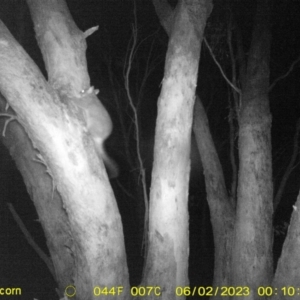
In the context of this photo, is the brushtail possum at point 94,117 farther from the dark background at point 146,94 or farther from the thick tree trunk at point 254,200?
the dark background at point 146,94

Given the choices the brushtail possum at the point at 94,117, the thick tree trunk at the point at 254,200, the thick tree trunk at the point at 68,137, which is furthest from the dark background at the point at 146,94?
the brushtail possum at the point at 94,117

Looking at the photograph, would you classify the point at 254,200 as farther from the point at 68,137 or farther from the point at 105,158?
the point at 68,137

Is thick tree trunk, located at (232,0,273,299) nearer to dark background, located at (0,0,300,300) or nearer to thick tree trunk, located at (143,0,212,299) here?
thick tree trunk, located at (143,0,212,299)

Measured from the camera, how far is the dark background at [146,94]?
5.79 meters

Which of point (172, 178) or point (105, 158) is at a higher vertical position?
point (105, 158)

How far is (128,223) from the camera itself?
52.9 feet

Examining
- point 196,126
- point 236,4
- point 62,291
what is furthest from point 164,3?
point 62,291

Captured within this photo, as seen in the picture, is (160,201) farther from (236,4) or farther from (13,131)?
(236,4)

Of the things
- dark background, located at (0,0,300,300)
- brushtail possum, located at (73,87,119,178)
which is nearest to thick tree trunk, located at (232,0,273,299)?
brushtail possum, located at (73,87,119,178)

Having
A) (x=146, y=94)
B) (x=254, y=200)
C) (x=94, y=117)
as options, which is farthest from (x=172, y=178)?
(x=146, y=94)

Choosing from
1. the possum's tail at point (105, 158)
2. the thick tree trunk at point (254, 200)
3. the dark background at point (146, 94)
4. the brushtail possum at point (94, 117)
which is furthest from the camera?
the dark background at point (146, 94)

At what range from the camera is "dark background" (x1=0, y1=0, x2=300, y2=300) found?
5793 mm

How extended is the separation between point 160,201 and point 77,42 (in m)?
1.26

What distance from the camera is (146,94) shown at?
14250 millimetres
